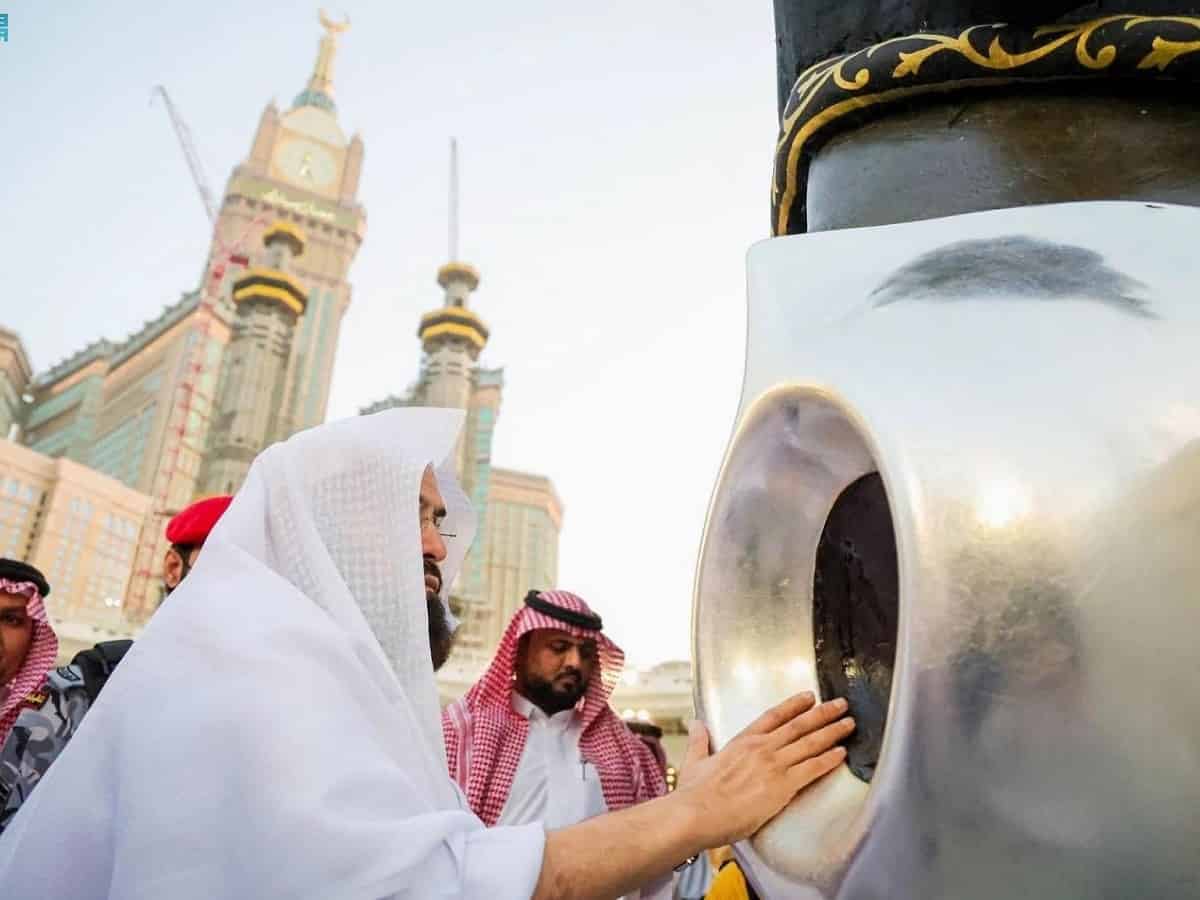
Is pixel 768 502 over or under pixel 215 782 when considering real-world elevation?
over

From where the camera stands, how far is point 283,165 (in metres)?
65.4

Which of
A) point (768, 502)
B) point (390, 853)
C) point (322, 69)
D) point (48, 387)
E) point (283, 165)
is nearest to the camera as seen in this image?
point (768, 502)

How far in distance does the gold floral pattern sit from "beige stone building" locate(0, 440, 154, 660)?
37.2 m

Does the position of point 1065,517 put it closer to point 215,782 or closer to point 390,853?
point 390,853

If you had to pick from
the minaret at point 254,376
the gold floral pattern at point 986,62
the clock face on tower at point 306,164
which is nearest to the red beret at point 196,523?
the gold floral pattern at point 986,62

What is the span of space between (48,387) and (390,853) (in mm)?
69524

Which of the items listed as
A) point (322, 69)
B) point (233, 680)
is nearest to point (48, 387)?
point (322, 69)

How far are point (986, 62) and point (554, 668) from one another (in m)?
3.08

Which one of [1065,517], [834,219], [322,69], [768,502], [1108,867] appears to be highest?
[322,69]

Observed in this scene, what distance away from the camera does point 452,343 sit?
165ft

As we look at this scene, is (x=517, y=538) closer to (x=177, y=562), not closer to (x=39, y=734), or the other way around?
(x=177, y=562)

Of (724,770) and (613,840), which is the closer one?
(724,770)

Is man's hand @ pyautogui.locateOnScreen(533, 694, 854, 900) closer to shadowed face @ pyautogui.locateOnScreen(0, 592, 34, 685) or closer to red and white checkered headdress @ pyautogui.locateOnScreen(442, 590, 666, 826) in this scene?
red and white checkered headdress @ pyautogui.locateOnScreen(442, 590, 666, 826)

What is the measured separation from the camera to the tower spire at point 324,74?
72375 mm
